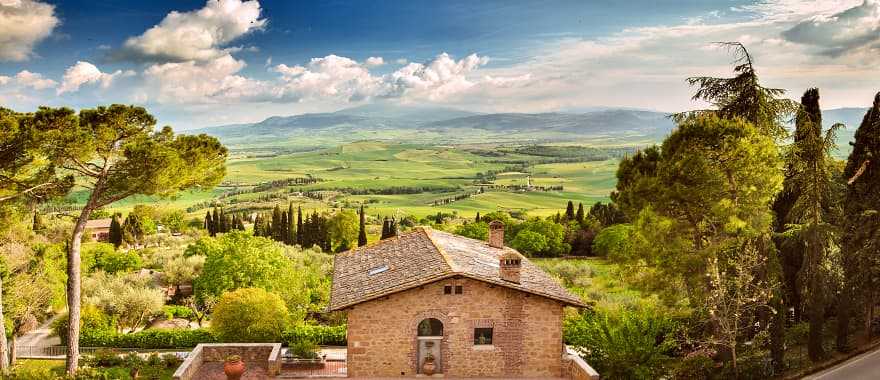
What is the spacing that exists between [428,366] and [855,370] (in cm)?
1656

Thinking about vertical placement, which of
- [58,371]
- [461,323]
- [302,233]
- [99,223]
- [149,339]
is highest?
[461,323]

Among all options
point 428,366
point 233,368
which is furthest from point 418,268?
point 233,368

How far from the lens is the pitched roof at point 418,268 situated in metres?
21.3

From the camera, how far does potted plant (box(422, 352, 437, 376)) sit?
21.7 metres

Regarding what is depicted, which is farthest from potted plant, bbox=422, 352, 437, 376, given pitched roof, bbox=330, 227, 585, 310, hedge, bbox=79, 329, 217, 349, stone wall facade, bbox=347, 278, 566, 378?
hedge, bbox=79, 329, 217, 349

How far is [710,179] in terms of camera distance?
20.8 meters

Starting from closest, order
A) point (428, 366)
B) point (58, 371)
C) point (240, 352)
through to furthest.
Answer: point (428, 366) → point (240, 352) → point (58, 371)

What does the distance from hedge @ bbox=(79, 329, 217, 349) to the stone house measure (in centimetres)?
1448

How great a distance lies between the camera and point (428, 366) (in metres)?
21.7

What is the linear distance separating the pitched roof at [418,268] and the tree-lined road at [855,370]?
10162mm

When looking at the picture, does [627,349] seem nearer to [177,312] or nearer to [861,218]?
[861,218]

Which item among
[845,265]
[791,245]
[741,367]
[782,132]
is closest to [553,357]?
[741,367]

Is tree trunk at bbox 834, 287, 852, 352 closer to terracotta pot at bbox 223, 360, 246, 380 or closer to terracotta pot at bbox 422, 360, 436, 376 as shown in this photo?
terracotta pot at bbox 422, 360, 436, 376

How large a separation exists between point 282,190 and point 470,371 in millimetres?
182411
